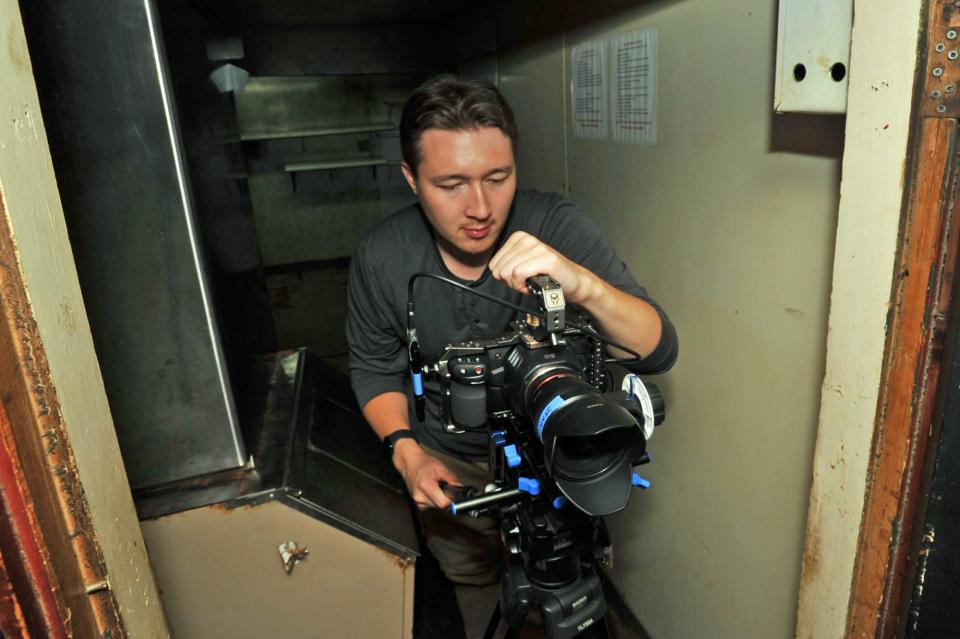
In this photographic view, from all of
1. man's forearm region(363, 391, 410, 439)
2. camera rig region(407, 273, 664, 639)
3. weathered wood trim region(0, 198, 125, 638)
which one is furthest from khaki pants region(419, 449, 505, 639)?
weathered wood trim region(0, 198, 125, 638)

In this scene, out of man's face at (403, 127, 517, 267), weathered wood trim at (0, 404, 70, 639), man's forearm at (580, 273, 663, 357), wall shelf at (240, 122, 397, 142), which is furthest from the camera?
wall shelf at (240, 122, 397, 142)

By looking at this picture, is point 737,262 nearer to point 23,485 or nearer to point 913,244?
point 913,244

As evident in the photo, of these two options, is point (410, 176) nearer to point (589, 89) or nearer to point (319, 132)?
point (589, 89)

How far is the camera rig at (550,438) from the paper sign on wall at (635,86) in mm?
518

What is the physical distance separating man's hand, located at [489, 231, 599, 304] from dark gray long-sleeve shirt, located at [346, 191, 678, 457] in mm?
296

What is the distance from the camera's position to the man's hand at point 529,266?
937 millimetres

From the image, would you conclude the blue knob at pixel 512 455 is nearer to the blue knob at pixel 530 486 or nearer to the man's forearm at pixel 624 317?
the blue knob at pixel 530 486

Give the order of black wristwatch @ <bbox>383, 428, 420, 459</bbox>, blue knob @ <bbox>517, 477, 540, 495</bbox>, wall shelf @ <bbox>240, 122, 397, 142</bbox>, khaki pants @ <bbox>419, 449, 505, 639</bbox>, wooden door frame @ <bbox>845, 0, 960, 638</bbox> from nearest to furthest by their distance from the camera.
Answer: wooden door frame @ <bbox>845, 0, 960, 638</bbox> → blue knob @ <bbox>517, 477, 540, 495</bbox> → black wristwatch @ <bbox>383, 428, 420, 459</bbox> → khaki pants @ <bbox>419, 449, 505, 639</bbox> → wall shelf @ <bbox>240, 122, 397, 142</bbox>

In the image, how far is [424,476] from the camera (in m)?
1.15

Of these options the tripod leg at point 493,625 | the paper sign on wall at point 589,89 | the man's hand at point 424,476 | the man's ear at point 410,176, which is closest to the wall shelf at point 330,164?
the paper sign on wall at point 589,89

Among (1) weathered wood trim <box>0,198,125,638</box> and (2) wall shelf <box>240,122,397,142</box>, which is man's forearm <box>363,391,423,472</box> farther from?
(2) wall shelf <box>240,122,397,142</box>

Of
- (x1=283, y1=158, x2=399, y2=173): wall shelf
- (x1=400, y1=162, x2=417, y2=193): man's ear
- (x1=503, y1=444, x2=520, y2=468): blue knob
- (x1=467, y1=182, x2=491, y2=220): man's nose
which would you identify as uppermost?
(x1=283, y1=158, x2=399, y2=173): wall shelf

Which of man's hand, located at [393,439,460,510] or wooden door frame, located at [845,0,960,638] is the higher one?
wooden door frame, located at [845,0,960,638]

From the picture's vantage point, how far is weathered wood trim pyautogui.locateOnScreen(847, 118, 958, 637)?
26.4 inches
